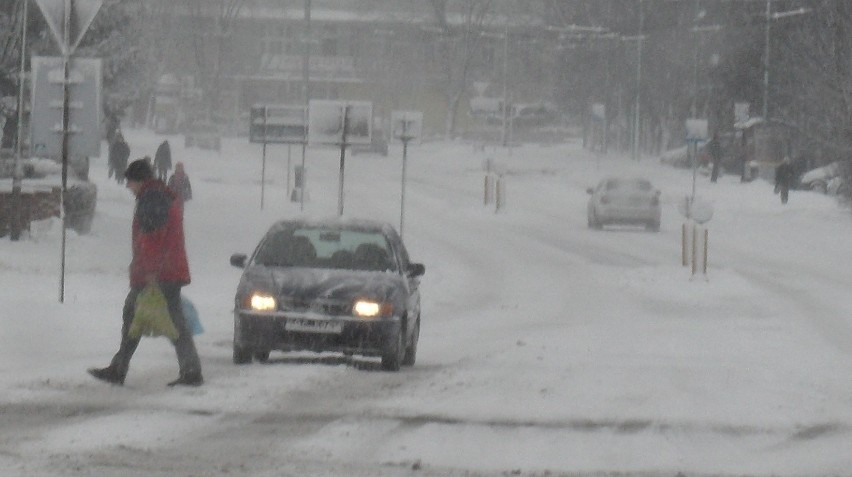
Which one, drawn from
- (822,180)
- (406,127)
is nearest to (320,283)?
(406,127)

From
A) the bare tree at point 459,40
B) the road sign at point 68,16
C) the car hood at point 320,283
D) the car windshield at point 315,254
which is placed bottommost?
the car hood at point 320,283

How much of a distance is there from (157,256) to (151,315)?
0.43m

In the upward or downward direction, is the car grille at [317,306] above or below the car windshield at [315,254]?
below

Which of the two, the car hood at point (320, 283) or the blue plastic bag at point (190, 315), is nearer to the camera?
the blue plastic bag at point (190, 315)

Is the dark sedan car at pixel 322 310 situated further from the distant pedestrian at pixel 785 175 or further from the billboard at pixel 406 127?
the distant pedestrian at pixel 785 175

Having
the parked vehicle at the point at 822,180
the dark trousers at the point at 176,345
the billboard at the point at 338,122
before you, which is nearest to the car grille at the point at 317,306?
the dark trousers at the point at 176,345

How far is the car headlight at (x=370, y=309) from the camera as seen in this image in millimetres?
15727

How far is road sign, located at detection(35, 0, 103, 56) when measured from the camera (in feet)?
64.7

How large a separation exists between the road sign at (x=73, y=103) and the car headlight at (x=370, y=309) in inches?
226

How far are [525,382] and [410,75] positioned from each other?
99888mm

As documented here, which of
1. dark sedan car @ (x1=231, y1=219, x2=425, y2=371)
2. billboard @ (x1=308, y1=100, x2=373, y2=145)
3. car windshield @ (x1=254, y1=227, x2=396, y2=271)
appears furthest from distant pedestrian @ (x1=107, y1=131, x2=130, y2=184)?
dark sedan car @ (x1=231, y1=219, x2=425, y2=371)

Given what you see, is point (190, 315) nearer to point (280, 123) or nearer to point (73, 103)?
point (73, 103)

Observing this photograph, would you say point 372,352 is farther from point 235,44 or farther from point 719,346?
point 235,44

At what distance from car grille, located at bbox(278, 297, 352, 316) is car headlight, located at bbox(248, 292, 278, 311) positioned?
0.06 m
